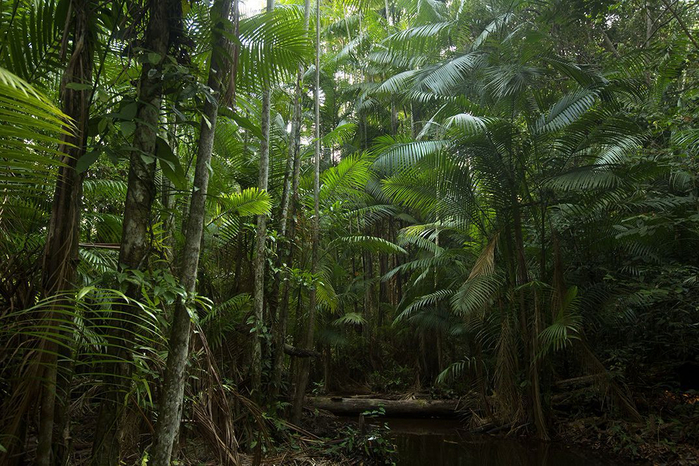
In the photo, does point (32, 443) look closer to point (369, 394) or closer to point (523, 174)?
point (523, 174)

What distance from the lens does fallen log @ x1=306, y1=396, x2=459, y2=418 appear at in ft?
27.2

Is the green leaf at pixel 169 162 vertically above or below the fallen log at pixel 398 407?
above

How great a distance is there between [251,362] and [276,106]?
12.8 ft

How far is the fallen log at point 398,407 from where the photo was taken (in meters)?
8.30

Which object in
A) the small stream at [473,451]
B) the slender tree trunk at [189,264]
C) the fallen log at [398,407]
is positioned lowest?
the small stream at [473,451]

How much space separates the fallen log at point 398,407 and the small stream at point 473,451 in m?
0.83

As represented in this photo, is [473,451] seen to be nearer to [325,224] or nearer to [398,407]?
[398,407]

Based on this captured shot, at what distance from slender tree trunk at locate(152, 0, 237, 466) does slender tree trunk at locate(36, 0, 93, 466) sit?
0.46m

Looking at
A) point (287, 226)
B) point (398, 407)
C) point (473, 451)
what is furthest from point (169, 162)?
point (398, 407)

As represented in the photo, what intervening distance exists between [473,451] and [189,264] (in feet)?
17.1

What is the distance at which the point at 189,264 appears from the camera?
2.62m

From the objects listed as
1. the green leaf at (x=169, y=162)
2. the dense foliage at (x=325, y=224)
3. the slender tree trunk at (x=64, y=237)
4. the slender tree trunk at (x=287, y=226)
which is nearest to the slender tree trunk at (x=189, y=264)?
the dense foliage at (x=325, y=224)

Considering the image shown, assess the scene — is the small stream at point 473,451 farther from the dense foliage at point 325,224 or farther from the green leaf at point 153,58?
the green leaf at point 153,58

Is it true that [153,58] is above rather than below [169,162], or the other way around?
above
